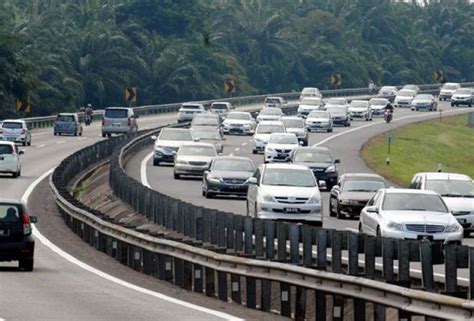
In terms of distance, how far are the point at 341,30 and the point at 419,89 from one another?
19474 millimetres

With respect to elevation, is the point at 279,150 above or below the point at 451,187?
below

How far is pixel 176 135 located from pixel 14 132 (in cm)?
1578

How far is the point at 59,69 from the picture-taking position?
117 metres

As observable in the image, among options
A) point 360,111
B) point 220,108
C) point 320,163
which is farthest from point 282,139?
point 360,111

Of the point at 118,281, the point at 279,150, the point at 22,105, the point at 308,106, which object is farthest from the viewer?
the point at 308,106

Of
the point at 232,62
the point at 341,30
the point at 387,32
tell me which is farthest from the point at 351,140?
the point at 387,32

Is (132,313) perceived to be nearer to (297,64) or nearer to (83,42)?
(83,42)

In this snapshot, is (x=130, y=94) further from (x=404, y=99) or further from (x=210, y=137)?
(x=210, y=137)

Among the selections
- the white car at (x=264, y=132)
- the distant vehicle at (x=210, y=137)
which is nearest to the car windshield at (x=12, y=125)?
the distant vehicle at (x=210, y=137)

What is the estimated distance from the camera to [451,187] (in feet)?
131

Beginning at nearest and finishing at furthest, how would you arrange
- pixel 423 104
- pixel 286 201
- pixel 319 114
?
1. pixel 286 201
2. pixel 319 114
3. pixel 423 104

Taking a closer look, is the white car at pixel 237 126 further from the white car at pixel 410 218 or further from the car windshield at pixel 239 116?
the white car at pixel 410 218

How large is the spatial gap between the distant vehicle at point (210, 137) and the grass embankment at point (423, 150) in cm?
679

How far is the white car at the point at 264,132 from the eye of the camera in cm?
7588
